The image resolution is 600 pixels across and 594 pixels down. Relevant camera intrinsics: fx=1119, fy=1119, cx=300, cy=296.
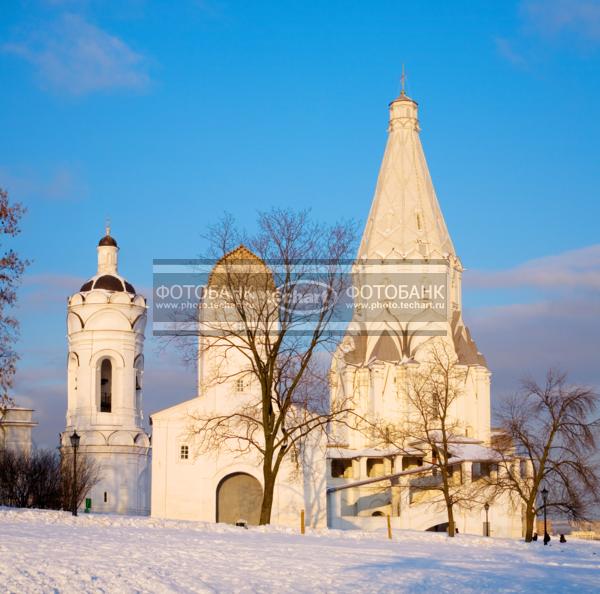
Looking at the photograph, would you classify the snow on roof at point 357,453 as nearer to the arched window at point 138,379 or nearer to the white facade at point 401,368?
the white facade at point 401,368

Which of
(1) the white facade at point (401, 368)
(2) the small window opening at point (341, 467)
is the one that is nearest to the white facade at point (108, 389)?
(1) the white facade at point (401, 368)

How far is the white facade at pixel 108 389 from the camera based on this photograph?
60688 millimetres

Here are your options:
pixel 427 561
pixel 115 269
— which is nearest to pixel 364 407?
pixel 115 269

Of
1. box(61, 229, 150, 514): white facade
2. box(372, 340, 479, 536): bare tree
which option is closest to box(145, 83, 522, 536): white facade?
box(372, 340, 479, 536): bare tree

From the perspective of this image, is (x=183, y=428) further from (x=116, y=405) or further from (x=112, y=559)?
(x=112, y=559)

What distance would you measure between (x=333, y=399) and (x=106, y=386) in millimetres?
21510

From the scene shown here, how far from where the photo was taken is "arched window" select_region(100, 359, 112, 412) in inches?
2426

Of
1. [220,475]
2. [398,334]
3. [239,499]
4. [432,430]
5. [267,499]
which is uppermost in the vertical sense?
[398,334]

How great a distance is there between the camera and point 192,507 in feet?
157

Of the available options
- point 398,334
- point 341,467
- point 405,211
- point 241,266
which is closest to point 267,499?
point 241,266

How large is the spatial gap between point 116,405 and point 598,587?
46.1 metres

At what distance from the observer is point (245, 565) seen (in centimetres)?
1834

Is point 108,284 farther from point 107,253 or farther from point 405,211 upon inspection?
point 405,211

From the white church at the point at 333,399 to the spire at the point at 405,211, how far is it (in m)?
0.10
